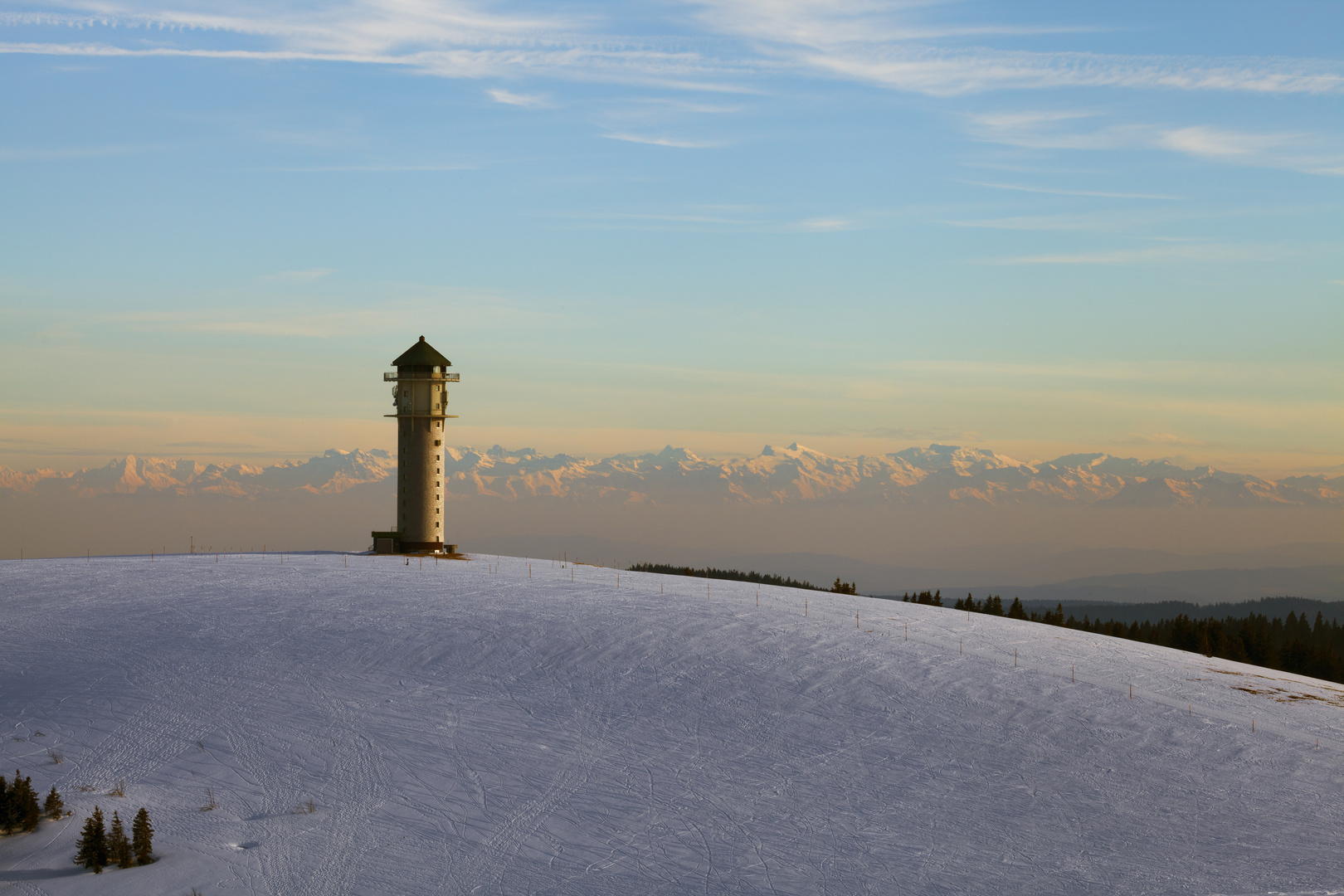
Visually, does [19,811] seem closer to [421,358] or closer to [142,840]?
[142,840]

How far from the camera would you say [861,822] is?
33375 millimetres

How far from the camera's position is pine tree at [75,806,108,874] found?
29.2 m

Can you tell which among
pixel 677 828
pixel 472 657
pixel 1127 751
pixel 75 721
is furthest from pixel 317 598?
pixel 1127 751

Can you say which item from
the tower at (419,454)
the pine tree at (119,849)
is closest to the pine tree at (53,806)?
the pine tree at (119,849)

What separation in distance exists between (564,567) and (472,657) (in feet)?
89.7

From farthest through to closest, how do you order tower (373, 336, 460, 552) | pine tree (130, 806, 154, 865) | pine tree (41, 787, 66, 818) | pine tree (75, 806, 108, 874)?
tower (373, 336, 460, 552), pine tree (41, 787, 66, 818), pine tree (130, 806, 154, 865), pine tree (75, 806, 108, 874)

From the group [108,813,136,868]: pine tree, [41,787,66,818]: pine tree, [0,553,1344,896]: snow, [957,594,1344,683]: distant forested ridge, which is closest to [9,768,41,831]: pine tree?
[41,787,66,818]: pine tree

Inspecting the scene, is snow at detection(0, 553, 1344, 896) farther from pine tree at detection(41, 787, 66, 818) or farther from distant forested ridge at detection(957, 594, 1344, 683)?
distant forested ridge at detection(957, 594, 1344, 683)

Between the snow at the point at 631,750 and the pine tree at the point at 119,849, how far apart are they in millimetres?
388

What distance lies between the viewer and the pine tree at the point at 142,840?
29.4m

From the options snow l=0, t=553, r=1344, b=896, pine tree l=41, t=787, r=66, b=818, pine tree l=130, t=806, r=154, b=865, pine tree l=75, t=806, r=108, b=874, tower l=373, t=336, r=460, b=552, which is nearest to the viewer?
pine tree l=75, t=806, r=108, b=874

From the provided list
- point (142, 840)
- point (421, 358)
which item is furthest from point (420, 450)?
point (142, 840)

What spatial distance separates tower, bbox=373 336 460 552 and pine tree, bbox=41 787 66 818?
4590 cm

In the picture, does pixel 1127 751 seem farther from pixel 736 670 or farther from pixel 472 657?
pixel 472 657
